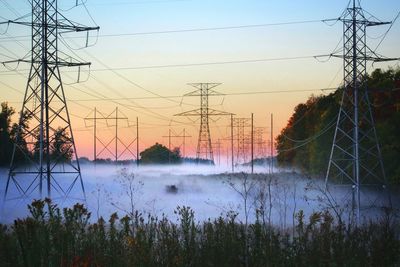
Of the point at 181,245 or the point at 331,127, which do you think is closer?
the point at 181,245

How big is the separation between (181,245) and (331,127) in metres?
58.4

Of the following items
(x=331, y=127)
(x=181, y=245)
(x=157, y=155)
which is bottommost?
(x=181, y=245)

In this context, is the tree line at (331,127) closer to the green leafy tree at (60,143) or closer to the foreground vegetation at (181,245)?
the green leafy tree at (60,143)

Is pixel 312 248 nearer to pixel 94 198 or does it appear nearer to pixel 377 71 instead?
pixel 94 198

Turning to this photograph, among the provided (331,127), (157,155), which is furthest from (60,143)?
(157,155)

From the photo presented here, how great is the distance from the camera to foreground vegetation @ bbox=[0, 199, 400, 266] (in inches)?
310

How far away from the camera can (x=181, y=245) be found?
891 centimetres

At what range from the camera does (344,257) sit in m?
8.25

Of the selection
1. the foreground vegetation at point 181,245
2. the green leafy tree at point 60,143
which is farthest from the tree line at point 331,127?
the foreground vegetation at point 181,245

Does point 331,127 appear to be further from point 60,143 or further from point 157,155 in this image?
point 157,155

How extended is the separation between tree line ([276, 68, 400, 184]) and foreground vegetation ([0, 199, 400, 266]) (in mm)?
30494

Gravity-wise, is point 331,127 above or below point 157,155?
above

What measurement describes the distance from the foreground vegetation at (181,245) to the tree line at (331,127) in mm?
30494

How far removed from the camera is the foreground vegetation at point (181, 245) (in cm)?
788
